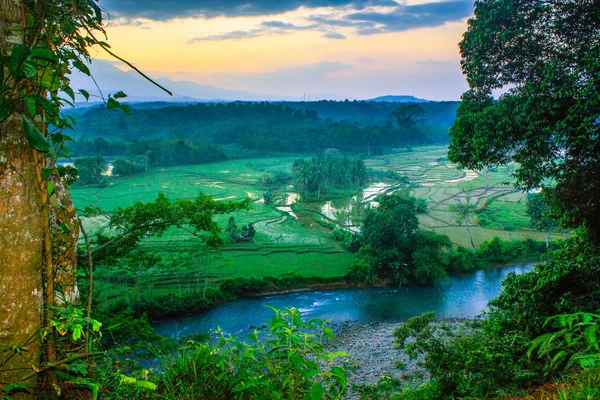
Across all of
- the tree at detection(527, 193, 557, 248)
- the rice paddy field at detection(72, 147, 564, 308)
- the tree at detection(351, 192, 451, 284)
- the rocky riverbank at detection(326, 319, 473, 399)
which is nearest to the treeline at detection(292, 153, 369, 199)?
the rice paddy field at detection(72, 147, 564, 308)

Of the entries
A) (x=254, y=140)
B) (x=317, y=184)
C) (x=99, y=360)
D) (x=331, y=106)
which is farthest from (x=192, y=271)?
(x=331, y=106)

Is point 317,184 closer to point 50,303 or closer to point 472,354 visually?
point 472,354

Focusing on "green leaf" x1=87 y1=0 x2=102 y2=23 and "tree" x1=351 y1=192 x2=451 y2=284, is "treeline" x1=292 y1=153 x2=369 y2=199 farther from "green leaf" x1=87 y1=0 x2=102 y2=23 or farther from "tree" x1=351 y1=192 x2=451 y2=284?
"green leaf" x1=87 y1=0 x2=102 y2=23

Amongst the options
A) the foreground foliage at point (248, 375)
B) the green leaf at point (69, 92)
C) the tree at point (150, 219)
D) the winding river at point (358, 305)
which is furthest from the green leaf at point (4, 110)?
the winding river at point (358, 305)

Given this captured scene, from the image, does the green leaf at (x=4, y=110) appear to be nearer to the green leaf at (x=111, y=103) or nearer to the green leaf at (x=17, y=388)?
the green leaf at (x=111, y=103)

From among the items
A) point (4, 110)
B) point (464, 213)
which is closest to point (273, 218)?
point (464, 213)

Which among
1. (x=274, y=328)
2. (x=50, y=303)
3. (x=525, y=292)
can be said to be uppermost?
(x=50, y=303)
